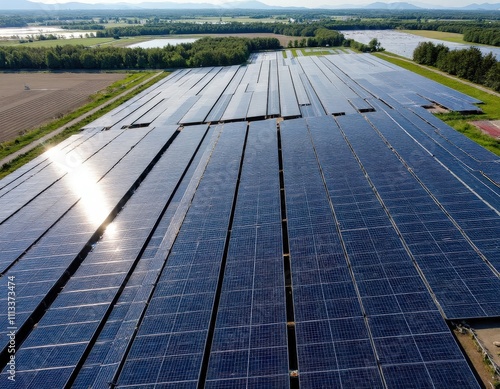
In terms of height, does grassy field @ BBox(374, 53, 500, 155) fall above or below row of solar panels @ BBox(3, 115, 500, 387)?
below

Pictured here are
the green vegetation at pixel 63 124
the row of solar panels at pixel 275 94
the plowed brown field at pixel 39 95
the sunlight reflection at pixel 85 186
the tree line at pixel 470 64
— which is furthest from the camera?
the tree line at pixel 470 64

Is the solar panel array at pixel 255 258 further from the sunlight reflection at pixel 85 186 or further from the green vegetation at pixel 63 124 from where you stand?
the green vegetation at pixel 63 124

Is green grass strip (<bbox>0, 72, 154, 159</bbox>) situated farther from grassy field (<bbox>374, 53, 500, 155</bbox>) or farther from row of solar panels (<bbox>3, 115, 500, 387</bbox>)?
grassy field (<bbox>374, 53, 500, 155</bbox>)

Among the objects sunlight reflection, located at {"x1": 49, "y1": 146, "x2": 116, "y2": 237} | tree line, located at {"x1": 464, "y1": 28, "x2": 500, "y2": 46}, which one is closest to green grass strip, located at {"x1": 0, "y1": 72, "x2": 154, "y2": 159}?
sunlight reflection, located at {"x1": 49, "y1": 146, "x2": 116, "y2": 237}

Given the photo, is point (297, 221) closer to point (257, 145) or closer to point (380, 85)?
point (257, 145)

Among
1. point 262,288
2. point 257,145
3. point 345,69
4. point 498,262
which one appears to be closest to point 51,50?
point 345,69
